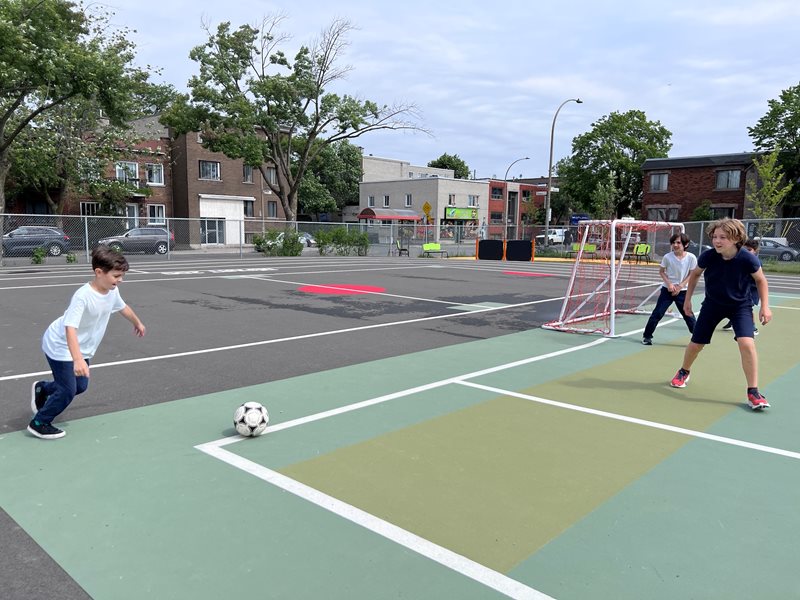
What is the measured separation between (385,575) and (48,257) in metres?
26.7

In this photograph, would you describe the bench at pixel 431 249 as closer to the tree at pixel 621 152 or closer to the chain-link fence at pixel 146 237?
the chain-link fence at pixel 146 237

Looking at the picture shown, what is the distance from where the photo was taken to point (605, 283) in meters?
14.9

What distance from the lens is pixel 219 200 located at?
160 feet

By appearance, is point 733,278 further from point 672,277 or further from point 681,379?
point 672,277

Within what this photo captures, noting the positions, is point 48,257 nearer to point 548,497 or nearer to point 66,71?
point 66,71

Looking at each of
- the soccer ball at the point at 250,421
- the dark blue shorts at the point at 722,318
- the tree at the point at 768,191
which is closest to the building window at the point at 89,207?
the soccer ball at the point at 250,421

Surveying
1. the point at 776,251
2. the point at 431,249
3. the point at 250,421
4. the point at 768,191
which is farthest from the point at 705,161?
the point at 250,421

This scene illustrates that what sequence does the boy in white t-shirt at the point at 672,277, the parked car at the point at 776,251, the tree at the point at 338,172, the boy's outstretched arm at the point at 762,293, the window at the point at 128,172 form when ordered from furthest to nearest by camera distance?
1. the tree at the point at 338,172
2. the window at the point at 128,172
3. the parked car at the point at 776,251
4. the boy in white t-shirt at the point at 672,277
5. the boy's outstretched arm at the point at 762,293

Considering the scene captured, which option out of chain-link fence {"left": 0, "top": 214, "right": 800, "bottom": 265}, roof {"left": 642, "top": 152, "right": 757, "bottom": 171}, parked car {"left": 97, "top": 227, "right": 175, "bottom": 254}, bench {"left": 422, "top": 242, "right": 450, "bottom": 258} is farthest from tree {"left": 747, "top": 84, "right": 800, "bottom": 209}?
parked car {"left": 97, "top": 227, "right": 175, "bottom": 254}

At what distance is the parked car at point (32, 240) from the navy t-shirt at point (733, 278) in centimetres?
2556

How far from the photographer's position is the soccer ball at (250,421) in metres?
4.78

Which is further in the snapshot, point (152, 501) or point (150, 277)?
point (150, 277)

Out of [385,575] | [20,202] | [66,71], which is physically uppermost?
[66,71]

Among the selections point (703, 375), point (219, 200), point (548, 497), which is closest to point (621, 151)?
point (219, 200)
